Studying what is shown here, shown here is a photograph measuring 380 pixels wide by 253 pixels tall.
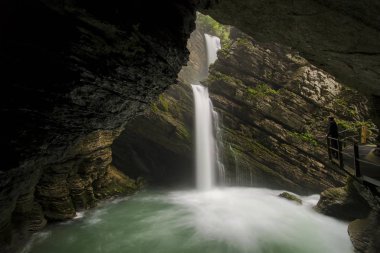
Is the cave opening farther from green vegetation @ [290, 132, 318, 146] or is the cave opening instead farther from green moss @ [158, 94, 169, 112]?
green moss @ [158, 94, 169, 112]

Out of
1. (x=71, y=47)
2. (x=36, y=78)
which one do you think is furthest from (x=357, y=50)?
(x=36, y=78)

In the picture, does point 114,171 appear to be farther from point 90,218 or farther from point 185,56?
point 185,56

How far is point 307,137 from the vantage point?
2144 centimetres

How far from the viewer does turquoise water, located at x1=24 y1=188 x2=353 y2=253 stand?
12.7 metres

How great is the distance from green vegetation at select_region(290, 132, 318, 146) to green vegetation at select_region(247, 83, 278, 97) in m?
4.06

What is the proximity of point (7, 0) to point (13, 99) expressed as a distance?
7.06ft

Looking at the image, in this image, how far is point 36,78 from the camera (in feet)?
20.3

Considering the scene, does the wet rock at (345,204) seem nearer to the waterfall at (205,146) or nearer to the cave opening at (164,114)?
the cave opening at (164,114)

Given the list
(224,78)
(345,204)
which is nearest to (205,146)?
(224,78)

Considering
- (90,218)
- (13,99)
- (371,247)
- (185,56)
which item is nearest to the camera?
(13,99)

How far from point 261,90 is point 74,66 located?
19.4 metres

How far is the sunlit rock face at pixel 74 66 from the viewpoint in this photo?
5.90 m

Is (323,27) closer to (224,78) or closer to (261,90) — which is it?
(261,90)

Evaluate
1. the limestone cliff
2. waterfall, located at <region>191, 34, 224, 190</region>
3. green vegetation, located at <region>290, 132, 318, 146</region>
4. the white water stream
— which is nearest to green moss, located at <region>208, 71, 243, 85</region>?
the limestone cliff
